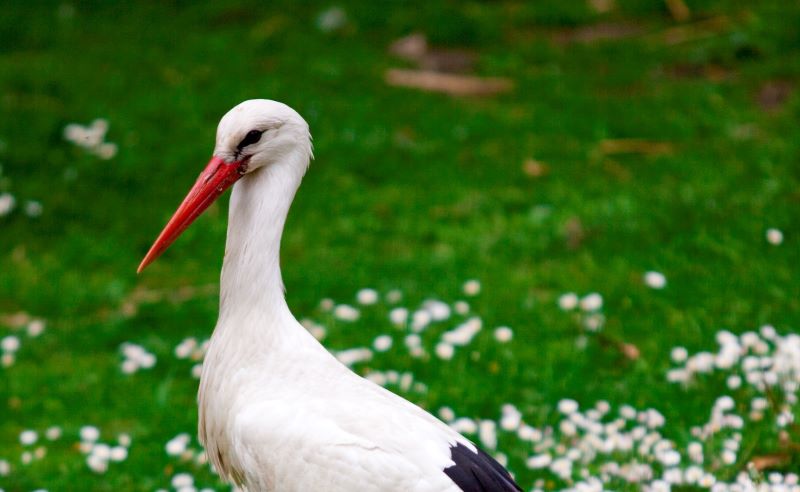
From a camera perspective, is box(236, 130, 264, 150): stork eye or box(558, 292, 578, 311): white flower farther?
box(558, 292, 578, 311): white flower

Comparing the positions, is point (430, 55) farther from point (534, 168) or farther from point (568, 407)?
point (568, 407)

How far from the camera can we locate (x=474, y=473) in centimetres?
329

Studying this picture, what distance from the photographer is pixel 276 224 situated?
11.9 feet

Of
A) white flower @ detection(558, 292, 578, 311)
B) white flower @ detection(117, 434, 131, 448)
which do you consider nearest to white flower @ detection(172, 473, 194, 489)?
white flower @ detection(117, 434, 131, 448)

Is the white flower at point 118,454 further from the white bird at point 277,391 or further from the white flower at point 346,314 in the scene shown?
the white flower at point 346,314

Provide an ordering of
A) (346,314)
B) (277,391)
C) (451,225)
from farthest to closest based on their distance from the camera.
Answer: (451,225), (346,314), (277,391)

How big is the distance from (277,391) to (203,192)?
0.65 meters

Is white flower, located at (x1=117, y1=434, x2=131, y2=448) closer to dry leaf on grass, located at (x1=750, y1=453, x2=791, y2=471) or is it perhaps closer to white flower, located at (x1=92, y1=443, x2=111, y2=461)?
white flower, located at (x1=92, y1=443, x2=111, y2=461)

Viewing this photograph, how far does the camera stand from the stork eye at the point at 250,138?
3.51 metres

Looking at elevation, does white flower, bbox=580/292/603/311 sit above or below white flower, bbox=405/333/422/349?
below

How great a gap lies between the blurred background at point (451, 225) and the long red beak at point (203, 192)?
1340 mm

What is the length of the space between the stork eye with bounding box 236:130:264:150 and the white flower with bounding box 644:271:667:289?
280cm

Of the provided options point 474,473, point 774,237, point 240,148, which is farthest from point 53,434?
point 774,237

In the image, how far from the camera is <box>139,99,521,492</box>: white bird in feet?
10.8
